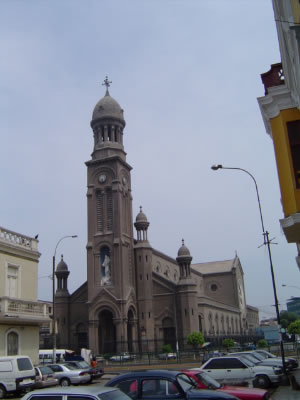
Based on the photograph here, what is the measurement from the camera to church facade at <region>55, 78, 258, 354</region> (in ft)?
186

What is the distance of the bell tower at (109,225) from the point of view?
56469mm

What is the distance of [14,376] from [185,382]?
1168cm

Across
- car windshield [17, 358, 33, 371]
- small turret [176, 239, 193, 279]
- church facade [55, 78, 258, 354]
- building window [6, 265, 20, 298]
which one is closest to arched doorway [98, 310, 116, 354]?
church facade [55, 78, 258, 354]

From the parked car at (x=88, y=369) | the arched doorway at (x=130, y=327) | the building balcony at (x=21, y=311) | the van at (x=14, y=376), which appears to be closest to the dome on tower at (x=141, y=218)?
the arched doorway at (x=130, y=327)

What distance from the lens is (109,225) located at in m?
59.7

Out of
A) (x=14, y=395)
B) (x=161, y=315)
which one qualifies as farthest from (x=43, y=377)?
(x=161, y=315)

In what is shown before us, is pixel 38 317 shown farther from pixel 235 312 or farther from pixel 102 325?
pixel 235 312

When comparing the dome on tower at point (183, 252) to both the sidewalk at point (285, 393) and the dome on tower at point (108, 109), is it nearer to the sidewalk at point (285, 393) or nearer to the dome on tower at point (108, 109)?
the dome on tower at point (108, 109)

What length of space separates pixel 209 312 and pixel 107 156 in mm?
31159

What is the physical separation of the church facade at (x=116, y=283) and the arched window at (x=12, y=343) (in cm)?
2827

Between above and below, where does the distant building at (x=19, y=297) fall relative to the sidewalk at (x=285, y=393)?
above

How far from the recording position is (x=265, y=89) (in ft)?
46.9

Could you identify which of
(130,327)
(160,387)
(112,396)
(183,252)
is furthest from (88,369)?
(183,252)

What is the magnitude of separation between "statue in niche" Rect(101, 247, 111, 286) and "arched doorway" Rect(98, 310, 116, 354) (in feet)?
12.4
